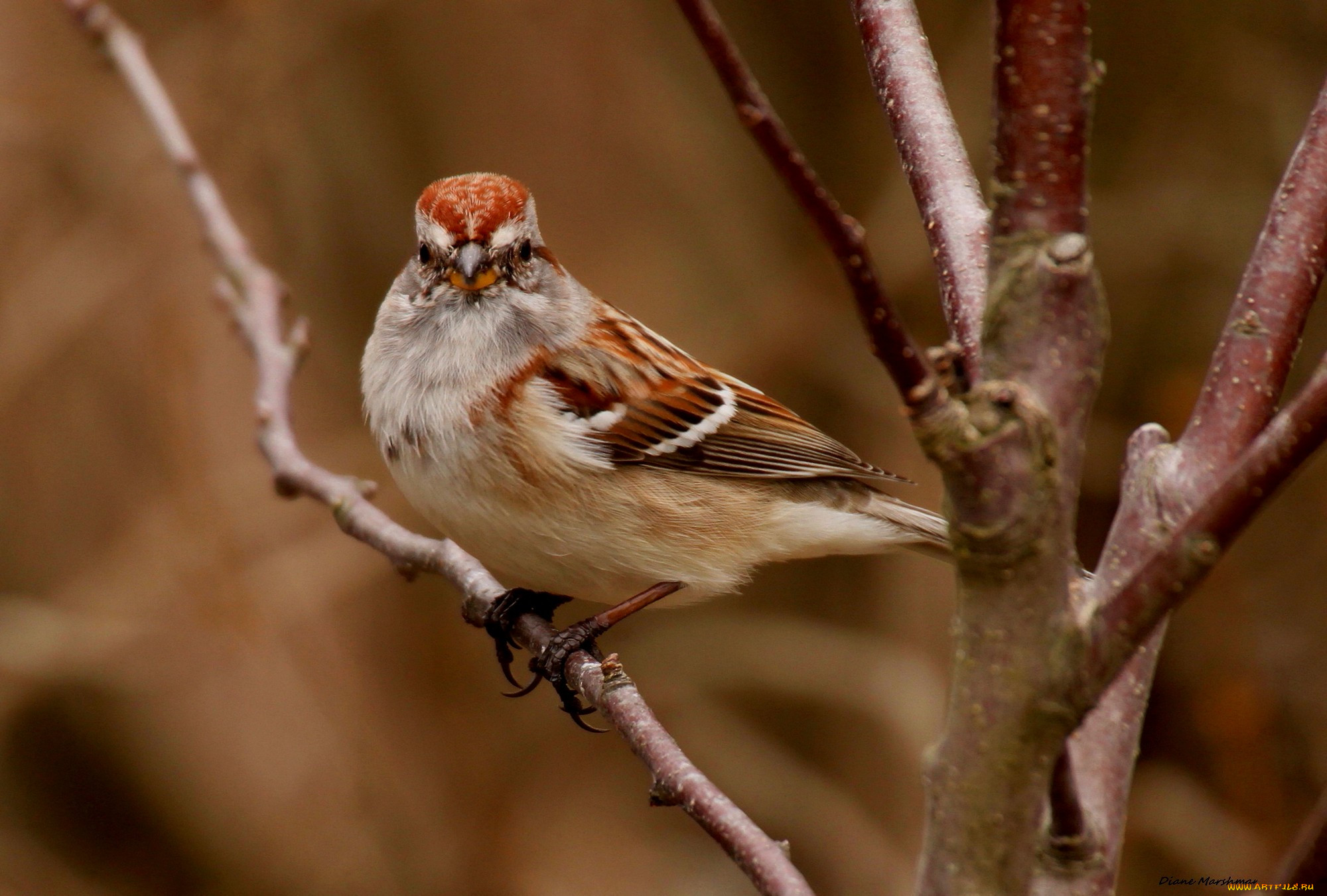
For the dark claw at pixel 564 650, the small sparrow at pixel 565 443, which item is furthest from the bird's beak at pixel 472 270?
the dark claw at pixel 564 650

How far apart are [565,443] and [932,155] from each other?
3.60 feet

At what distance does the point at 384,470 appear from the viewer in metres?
5.23

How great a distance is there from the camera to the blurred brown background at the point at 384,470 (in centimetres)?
496

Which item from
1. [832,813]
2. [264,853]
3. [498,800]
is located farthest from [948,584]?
[264,853]

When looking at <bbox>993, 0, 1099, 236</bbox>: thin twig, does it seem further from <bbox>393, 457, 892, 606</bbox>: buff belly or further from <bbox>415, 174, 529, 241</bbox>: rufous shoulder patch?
<bbox>415, 174, 529, 241</bbox>: rufous shoulder patch

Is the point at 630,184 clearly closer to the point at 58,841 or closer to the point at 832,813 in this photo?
the point at 832,813

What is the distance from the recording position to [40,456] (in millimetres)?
5191

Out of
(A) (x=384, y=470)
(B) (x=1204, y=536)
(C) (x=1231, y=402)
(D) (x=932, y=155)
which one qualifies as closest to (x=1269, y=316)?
(C) (x=1231, y=402)

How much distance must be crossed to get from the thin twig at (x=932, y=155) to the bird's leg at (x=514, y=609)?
1.28 meters

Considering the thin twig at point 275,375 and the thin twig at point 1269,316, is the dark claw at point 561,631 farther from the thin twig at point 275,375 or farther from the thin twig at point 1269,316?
the thin twig at point 1269,316

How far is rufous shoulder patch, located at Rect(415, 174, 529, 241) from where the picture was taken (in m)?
2.92

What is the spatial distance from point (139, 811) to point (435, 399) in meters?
3.42

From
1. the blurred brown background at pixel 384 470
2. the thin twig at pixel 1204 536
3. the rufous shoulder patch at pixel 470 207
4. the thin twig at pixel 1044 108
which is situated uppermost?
the thin twig at pixel 1044 108

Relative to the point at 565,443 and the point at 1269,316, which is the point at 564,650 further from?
the point at 1269,316
